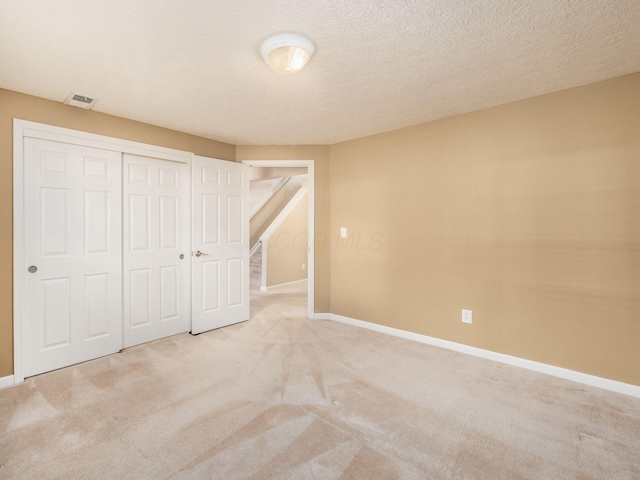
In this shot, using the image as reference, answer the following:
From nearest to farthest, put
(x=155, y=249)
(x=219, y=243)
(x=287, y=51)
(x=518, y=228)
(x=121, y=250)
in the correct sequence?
(x=287, y=51)
(x=518, y=228)
(x=121, y=250)
(x=155, y=249)
(x=219, y=243)

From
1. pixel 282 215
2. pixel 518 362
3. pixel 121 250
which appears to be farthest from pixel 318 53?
pixel 282 215

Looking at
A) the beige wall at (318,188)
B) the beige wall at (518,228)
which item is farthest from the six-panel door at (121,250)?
the beige wall at (518,228)

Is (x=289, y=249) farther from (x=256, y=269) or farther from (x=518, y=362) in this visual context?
(x=518, y=362)

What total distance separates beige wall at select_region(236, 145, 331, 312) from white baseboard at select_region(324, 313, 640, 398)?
0.61 m

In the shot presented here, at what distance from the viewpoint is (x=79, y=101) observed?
2609mm

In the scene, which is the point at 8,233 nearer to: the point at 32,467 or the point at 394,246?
the point at 32,467

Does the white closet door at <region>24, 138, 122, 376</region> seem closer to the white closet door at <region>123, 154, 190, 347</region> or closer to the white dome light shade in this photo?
the white closet door at <region>123, 154, 190, 347</region>

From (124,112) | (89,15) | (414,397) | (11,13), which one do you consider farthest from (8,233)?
(414,397)

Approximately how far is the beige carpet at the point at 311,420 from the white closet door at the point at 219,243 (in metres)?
0.80

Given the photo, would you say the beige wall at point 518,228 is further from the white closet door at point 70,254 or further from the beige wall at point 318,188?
the white closet door at point 70,254

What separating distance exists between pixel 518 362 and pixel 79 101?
4.47 metres

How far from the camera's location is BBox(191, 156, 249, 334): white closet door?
11.7 feet

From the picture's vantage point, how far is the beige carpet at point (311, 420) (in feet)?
5.20

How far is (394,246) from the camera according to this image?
3.56m
